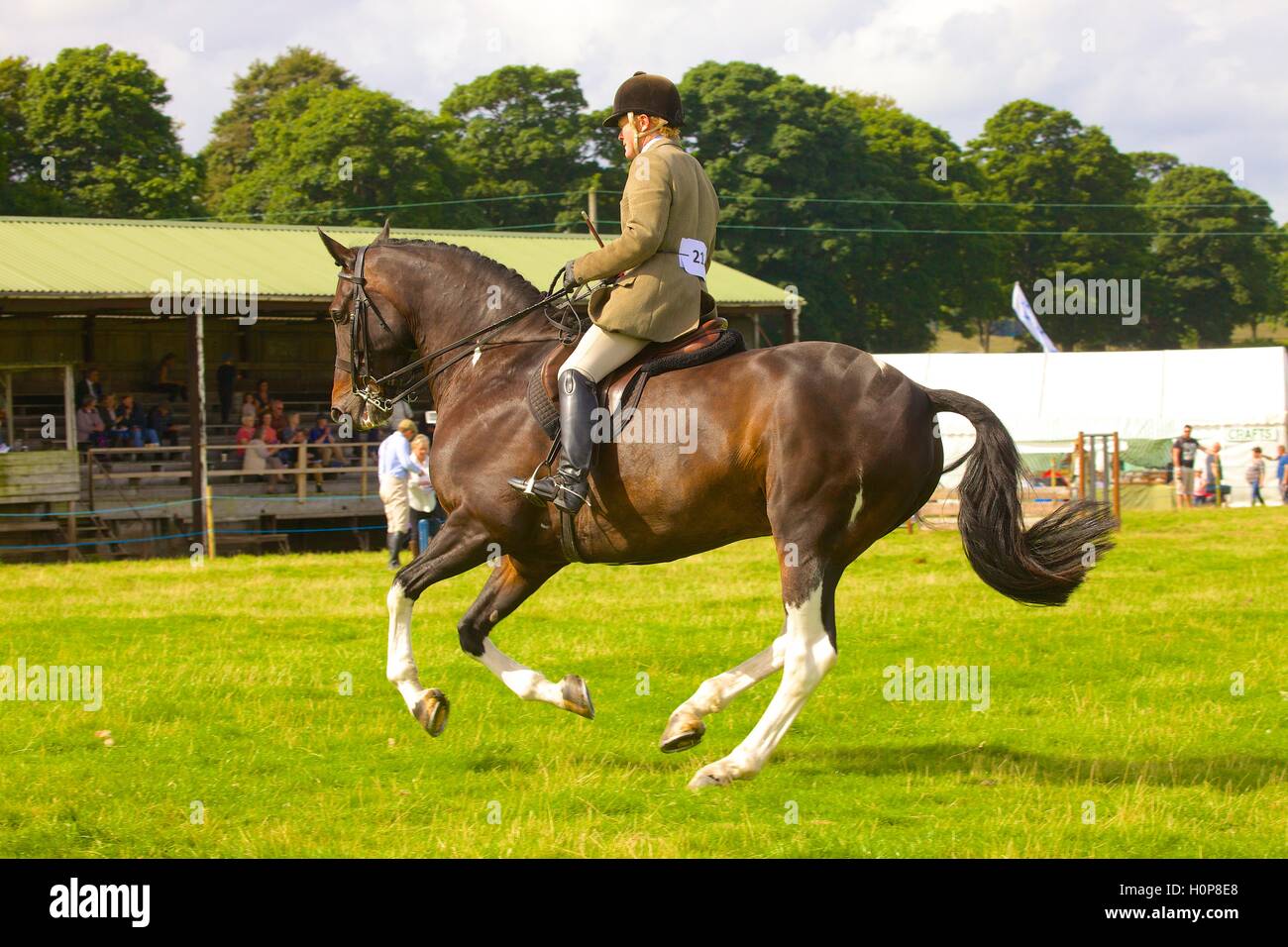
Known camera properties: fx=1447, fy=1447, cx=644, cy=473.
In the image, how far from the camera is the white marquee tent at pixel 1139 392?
36.5 metres

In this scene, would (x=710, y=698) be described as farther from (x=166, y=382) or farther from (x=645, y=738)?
(x=166, y=382)

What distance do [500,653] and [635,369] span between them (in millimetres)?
1792

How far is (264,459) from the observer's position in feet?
90.2

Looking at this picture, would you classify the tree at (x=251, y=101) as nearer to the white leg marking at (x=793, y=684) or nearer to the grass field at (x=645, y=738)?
the grass field at (x=645, y=738)

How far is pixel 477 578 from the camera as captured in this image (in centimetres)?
1833

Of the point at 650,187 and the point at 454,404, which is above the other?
the point at 650,187

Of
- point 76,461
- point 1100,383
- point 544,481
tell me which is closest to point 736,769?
point 544,481

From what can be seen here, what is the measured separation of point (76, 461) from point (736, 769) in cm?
2055

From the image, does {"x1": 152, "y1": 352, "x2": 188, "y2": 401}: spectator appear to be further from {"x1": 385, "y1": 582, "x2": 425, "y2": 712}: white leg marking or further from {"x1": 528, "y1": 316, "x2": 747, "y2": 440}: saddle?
{"x1": 528, "y1": 316, "x2": 747, "y2": 440}: saddle

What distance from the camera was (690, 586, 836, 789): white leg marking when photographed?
23.3ft

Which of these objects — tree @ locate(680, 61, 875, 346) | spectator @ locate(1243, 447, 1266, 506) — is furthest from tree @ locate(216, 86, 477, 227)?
spectator @ locate(1243, 447, 1266, 506)

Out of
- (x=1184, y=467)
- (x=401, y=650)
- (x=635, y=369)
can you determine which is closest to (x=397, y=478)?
(x=401, y=650)

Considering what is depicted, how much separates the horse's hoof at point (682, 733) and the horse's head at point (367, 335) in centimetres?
268

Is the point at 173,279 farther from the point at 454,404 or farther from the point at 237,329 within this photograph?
the point at 454,404
